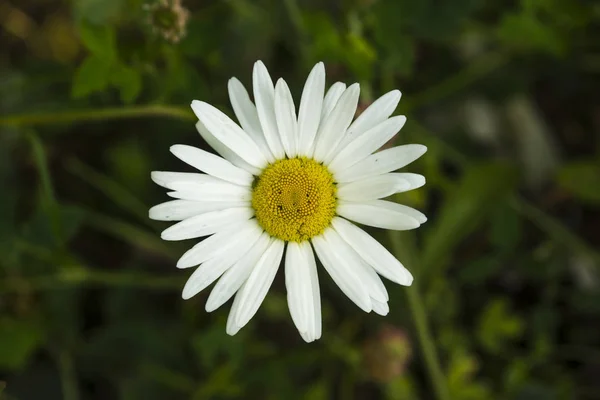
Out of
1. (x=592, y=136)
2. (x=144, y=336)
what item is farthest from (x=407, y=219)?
(x=592, y=136)

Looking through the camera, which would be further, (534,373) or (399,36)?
(534,373)

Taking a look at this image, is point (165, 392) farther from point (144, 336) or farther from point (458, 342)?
point (458, 342)

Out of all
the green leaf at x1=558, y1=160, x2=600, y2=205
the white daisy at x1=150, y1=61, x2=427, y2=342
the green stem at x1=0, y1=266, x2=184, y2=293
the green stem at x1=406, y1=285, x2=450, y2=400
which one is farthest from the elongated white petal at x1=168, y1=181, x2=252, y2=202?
the green leaf at x1=558, y1=160, x2=600, y2=205

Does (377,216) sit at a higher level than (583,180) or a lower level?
lower

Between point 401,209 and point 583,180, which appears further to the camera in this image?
point 583,180

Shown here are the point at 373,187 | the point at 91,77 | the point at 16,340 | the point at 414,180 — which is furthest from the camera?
the point at 16,340

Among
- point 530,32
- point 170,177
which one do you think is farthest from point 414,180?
point 530,32

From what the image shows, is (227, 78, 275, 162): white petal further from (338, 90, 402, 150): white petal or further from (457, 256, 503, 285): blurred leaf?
(457, 256, 503, 285): blurred leaf

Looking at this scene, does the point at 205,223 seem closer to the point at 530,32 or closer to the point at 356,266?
the point at 356,266
